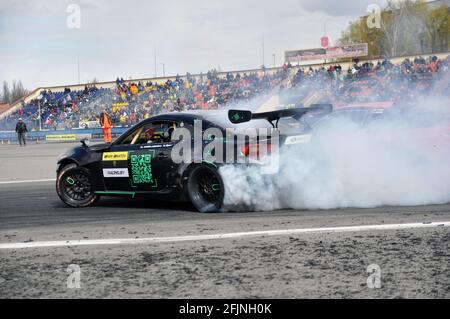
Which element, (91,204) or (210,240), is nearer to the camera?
(210,240)

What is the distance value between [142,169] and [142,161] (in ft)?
0.36

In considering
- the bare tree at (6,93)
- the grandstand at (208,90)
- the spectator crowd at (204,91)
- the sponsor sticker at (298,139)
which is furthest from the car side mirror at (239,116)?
the bare tree at (6,93)

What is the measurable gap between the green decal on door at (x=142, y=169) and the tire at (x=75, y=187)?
890mm

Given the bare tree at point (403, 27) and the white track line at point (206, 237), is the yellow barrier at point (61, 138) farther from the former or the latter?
the white track line at point (206, 237)

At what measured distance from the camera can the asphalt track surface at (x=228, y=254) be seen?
13.2 ft

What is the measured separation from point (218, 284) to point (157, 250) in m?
1.29

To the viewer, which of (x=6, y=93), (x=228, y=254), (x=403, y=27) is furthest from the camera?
(x=6, y=93)

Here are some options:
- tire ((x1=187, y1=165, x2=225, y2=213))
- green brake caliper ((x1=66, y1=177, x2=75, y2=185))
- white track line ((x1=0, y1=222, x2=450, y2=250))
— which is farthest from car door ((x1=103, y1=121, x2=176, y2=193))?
white track line ((x1=0, y1=222, x2=450, y2=250))

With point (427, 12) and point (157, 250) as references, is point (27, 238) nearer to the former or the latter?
point (157, 250)

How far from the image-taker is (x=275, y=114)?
7.45 m

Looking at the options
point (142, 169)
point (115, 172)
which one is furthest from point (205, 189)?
point (115, 172)

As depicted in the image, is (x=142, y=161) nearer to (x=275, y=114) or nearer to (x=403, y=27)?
(x=275, y=114)

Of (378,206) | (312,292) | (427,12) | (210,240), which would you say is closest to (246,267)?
(312,292)
